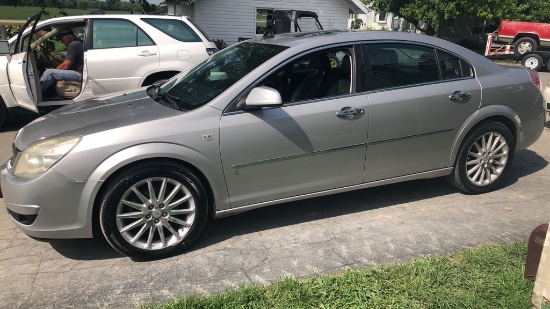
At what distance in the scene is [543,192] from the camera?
190 inches

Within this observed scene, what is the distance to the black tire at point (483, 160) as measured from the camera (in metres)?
4.48

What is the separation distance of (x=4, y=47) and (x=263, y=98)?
212 inches

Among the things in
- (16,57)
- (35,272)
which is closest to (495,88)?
(35,272)

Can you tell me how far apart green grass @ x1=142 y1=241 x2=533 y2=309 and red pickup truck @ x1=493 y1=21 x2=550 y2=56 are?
1973 cm

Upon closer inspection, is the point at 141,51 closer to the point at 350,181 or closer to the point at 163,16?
the point at 163,16

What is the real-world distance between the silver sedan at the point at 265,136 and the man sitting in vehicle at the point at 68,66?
332cm

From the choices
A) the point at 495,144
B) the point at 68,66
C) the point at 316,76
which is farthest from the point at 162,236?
the point at 68,66

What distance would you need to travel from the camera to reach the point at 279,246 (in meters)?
3.64

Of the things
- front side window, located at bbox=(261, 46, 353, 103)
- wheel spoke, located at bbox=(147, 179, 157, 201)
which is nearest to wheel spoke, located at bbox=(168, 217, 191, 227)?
wheel spoke, located at bbox=(147, 179, 157, 201)

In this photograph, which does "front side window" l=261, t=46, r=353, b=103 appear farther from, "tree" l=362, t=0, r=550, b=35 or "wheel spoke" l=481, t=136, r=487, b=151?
"tree" l=362, t=0, r=550, b=35

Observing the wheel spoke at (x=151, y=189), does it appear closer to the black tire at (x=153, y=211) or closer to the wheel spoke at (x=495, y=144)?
the black tire at (x=153, y=211)

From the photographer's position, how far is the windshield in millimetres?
3719

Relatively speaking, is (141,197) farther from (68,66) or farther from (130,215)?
(68,66)

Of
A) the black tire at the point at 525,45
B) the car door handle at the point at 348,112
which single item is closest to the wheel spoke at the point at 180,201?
the car door handle at the point at 348,112
